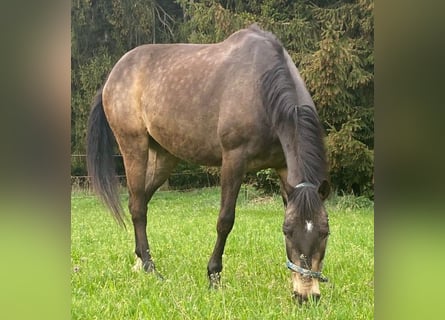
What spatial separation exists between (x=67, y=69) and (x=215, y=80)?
1.63 meters

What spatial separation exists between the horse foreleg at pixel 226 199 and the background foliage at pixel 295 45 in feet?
1.89

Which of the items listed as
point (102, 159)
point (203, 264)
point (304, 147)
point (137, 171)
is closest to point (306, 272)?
point (304, 147)

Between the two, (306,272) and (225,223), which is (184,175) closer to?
(225,223)

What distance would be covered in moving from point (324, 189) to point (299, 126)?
0.76ft

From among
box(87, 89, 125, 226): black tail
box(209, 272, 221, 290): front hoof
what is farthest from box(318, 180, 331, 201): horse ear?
box(87, 89, 125, 226): black tail

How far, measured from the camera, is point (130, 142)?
2.35m

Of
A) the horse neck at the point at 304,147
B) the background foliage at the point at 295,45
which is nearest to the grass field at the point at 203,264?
the background foliage at the point at 295,45

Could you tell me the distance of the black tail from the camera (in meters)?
2.18

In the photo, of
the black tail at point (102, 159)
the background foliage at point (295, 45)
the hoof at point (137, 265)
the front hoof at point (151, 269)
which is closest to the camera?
the front hoof at point (151, 269)

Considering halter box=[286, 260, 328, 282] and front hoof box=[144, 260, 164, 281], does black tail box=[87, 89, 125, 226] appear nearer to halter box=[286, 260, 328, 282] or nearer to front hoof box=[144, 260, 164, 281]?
front hoof box=[144, 260, 164, 281]

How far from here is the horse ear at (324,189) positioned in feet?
4.94

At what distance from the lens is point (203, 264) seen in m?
2.05

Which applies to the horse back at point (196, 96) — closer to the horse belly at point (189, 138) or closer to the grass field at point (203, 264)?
the horse belly at point (189, 138)

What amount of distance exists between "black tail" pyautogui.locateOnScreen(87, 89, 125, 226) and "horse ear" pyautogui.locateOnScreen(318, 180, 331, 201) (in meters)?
0.95
